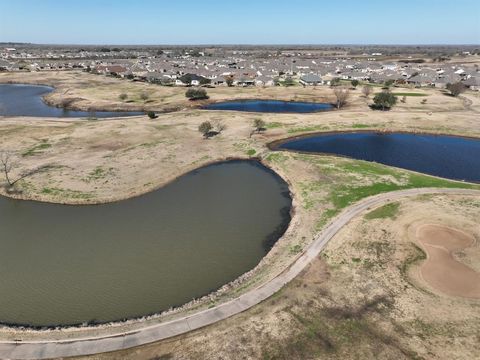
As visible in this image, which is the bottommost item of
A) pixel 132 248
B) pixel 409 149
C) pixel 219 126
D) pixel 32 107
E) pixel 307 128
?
pixel 132 248

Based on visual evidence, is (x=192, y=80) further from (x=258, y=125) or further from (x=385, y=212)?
(x=385, y=212)

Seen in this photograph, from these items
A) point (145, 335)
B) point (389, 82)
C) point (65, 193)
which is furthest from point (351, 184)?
point (389, 82)

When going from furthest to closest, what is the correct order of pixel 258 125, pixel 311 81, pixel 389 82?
pixel 311 81, pixel 389 82, pixel 258 125

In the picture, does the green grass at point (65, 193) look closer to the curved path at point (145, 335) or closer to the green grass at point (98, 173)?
the green grass at point (98, 173)

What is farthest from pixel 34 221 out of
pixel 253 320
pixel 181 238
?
pixel 253 320

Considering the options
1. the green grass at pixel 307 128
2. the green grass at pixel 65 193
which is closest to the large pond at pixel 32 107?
the green grass at pixel 307 128

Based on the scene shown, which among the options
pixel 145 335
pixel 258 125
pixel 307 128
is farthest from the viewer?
pixel 307 128
